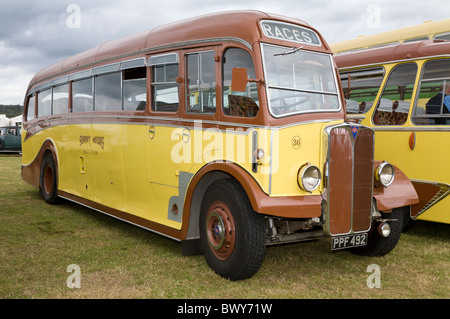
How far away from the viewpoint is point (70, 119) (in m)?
8.49

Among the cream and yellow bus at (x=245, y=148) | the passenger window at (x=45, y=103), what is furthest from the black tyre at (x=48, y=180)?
the cream and yellow bus at (x=245, y=148)

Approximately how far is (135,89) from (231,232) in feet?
8.68

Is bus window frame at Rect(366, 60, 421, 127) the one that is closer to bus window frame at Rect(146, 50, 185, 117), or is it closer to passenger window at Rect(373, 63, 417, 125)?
passenger window at Rect(373, 63, 417, 125)

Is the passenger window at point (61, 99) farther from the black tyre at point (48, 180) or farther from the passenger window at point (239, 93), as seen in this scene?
the passenger window at point (239, 93)

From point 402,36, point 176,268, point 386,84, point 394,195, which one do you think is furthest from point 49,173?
point 402,36

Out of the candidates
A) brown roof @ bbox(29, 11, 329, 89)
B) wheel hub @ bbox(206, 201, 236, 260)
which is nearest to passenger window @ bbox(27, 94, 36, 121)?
brown roof @ bbox(29, 11, 329, 89)

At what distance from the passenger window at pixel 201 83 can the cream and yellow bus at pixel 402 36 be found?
18.2ft

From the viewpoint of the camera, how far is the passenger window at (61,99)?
8.77 metres

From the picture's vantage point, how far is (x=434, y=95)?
21.9 ft

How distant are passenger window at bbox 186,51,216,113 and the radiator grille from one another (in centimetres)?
136

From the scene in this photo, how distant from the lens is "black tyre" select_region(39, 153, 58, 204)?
9.48 meters

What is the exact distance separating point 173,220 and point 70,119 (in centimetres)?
373
